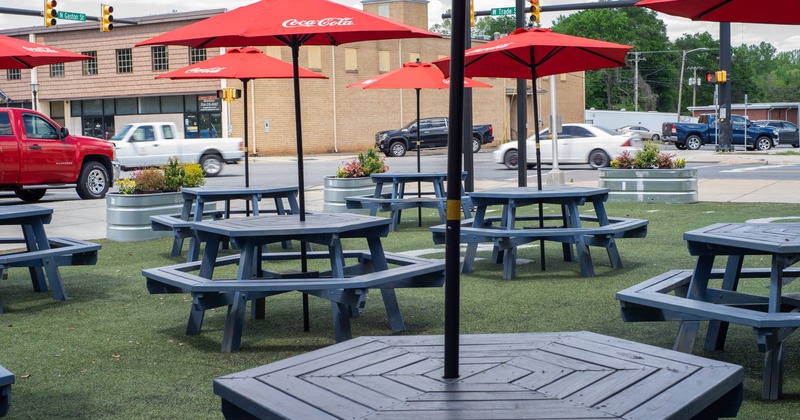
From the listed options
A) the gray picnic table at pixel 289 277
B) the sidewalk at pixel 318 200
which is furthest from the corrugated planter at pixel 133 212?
the gray picnic table at pixel 289 277

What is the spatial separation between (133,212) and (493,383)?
10158mm

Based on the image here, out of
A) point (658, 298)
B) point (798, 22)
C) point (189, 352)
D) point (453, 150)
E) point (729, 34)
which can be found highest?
point (729, 34)

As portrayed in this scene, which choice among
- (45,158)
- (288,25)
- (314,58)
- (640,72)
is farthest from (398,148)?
(640,72)

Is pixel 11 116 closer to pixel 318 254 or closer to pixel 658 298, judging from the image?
pixel 318 254

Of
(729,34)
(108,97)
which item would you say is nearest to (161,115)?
(108,97)

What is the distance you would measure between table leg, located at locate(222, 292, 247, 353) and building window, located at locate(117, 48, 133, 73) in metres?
45.6

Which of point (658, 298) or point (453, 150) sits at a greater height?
point (453, 150)

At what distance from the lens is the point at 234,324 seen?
6.40m

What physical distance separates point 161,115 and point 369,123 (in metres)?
11.3

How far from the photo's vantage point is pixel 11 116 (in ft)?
61.6

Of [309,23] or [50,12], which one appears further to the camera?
[50,12]

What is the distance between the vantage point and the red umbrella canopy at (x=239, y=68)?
11.0 meters

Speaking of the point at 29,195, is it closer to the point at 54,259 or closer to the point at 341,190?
the point at 341,190

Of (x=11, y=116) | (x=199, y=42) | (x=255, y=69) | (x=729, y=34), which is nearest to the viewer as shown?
(x=199, y=42)
